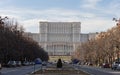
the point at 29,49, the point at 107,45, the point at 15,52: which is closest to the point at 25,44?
the point at 29,49

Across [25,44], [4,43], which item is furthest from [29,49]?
[4,43]

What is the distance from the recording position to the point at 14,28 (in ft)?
390

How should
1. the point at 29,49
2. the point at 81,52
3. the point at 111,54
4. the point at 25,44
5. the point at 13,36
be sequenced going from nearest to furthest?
1. the point at 13,36
2. the point at 111,54
3. the point at 25,44
4. the point at 29,49
5. the point at 81,52

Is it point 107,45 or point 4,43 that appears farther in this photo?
point 107,45

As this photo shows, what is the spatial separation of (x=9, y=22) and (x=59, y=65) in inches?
1298

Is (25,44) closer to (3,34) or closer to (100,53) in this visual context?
(100,53)

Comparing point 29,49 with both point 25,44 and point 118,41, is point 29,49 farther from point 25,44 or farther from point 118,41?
point 118,41

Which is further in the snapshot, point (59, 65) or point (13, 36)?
point (13, 36)

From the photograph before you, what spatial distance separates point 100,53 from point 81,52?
2087 inches

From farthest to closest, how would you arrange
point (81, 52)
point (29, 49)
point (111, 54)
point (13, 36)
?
point (81, 52) < point (29, 49) < point (111, 54) < point (13, 36)

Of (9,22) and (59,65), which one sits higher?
(9,22)

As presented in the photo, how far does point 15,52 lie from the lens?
110938 millimetres

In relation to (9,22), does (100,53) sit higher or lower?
lower

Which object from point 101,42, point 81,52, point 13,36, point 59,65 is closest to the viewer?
point 59,65
